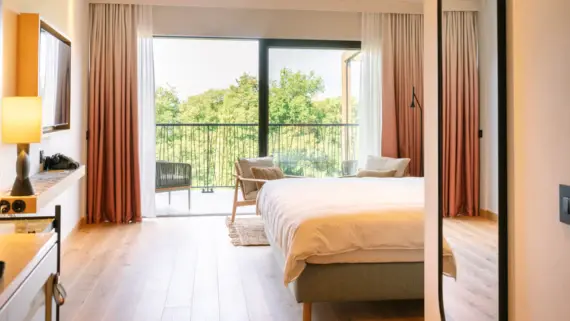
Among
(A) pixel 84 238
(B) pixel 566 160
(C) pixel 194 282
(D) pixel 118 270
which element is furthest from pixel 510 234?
(A) pixel 84 238

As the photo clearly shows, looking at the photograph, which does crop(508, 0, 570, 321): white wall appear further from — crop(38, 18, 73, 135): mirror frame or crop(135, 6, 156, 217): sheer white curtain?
crop(135, 6, 156, 217): sheer white curtain

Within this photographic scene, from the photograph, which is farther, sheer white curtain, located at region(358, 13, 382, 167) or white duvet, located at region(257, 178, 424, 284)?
sheer white curtain, located at region(358, 13, 382, 167)

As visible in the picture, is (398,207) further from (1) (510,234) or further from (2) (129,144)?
(2) (129,144)

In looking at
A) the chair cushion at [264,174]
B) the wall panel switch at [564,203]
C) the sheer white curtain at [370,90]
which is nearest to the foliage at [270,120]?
the sheer white curtain at [370,90]

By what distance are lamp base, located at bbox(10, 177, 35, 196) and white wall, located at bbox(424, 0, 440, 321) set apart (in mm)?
2122

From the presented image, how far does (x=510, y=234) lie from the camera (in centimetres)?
112

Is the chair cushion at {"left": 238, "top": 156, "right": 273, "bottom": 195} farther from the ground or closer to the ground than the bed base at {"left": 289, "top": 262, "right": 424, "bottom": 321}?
farther from the ground

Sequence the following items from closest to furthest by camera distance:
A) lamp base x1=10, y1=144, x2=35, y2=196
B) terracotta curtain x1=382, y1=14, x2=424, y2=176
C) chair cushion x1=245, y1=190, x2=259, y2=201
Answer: lamp base x1=10, y1=144, x2=35, y2=196 → chair cushion x1=245, y1=190, x2=259, y2=201 → terracotta curtain x1=382, y1=14, x2=424, y2=176

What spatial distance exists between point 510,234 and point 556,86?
1.19 feet

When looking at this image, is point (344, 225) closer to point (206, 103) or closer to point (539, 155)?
point (539, 155)

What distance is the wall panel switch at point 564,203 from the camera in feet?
3.04

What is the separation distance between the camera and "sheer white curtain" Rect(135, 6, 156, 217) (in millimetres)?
5395

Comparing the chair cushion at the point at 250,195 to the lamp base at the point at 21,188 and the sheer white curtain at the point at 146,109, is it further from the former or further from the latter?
the lamp base at the point at 21,188

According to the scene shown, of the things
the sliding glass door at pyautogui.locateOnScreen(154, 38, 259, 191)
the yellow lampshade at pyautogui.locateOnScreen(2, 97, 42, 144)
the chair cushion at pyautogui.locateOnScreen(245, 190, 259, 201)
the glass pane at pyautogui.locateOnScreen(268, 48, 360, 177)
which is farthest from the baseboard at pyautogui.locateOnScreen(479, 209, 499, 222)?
the sliding glass door at pyautogui.locateOnScreen(154, 38, 259, 191)
